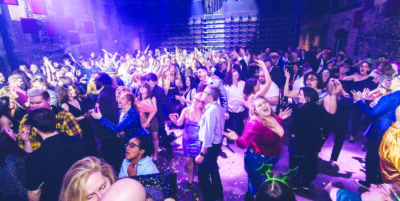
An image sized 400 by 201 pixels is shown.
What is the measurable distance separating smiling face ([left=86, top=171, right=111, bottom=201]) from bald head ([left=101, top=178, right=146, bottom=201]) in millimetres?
531

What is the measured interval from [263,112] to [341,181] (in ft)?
7.78

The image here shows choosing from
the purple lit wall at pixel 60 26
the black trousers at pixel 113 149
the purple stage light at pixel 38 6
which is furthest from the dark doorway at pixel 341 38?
the purple stage light at pixel 38 6

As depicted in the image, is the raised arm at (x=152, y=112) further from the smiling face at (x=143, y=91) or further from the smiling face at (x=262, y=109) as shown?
the smiling face at (x=262, y=109)

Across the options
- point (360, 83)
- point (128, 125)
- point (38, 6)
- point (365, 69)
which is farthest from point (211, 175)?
point (38, 6)

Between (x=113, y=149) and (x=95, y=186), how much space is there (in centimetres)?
230

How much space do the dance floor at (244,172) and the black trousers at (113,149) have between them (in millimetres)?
837

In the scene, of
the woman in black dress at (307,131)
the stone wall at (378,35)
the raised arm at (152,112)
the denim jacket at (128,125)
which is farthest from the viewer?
the stone wall at (378,35)

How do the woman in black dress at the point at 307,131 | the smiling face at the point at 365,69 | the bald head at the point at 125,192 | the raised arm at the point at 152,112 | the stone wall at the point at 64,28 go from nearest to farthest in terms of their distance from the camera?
the bald head at the point at 125,192, the woman in black dress at the point at 307,131, the raised arm at the point at 152,112, the smiling face at the point at 365,69, the stone wall at the point at 64,28

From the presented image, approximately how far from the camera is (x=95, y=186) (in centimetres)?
147

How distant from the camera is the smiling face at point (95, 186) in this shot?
4.70 ft

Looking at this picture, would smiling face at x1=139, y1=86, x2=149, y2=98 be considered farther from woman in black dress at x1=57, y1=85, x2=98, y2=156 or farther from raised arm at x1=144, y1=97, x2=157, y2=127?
woman in black dress at x1=57, y1=85, x2=98, y2=156

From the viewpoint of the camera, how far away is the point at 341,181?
11.7ft

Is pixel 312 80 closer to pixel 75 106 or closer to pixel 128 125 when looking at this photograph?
pixel 128 125

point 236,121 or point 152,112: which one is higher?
point 152,112
